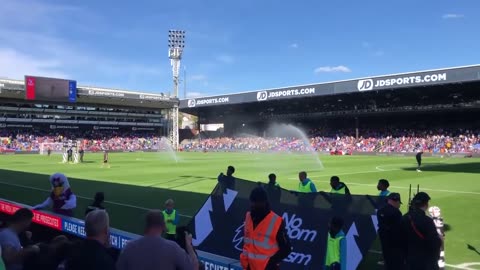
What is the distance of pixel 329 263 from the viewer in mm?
6957

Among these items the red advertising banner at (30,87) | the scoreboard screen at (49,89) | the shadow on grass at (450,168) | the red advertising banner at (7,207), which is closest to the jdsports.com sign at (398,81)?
the shadow on grass at (450,168)

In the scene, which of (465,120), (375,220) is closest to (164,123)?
(465,120)

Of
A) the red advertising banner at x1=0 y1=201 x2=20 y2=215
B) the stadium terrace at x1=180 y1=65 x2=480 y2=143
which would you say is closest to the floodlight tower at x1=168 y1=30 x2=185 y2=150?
the stadium terrace at x1=180 y1=65 x2=480 y2=143

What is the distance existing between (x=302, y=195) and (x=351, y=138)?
6809cm

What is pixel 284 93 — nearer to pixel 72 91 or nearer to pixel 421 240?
pixel 72 91

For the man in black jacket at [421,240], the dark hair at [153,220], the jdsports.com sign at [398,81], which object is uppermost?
the jdsports.com sign at [398,81]

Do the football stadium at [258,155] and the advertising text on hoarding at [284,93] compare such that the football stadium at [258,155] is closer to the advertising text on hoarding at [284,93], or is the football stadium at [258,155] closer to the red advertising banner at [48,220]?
the red advertising banner at [48,220]

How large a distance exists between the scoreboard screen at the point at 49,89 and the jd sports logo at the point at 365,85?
159 ft

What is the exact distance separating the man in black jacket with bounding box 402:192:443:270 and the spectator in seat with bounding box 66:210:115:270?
393 centimetres

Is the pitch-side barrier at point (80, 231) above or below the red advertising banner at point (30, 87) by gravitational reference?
below

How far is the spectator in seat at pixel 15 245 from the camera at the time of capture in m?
4.42

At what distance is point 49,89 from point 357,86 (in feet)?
167

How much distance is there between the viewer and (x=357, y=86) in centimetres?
6231

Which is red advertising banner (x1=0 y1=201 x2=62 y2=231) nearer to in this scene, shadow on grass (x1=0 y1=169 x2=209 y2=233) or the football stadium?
the football stadium
